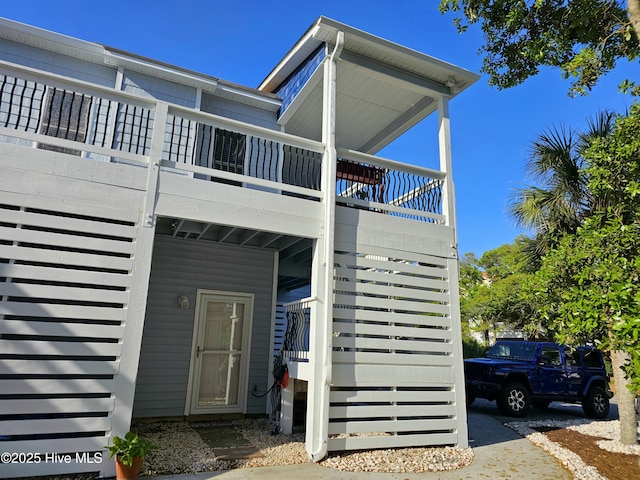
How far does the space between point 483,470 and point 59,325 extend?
16.4ft

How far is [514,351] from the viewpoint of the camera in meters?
10.0

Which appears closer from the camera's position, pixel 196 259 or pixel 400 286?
pixel 400 286

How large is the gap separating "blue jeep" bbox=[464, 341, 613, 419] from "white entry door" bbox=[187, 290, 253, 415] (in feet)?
18.4

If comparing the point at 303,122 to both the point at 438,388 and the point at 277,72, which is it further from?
the point at 438,388

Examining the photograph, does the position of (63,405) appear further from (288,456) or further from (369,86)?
(369,86)

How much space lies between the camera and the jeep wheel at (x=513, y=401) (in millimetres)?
8789

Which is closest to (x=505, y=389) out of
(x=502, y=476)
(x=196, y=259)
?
(x=502, y=476)

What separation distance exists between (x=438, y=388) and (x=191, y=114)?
16.5 ft

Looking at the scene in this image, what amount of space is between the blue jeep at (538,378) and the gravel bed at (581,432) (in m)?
0.66

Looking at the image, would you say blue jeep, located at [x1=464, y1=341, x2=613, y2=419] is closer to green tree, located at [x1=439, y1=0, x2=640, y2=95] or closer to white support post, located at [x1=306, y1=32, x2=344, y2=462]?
white support post, located at [x1=306, y1=32, x2=344, y2=462]

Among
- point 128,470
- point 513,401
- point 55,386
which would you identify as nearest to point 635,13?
point 128,470

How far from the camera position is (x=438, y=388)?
573 cm

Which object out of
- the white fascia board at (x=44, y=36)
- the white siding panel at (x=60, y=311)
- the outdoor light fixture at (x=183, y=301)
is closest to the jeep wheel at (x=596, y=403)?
the outdoor light fixture at (x=183, y=301)

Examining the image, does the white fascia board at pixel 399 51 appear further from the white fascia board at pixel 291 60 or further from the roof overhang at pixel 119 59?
the roof overhang at pixel 119 59
